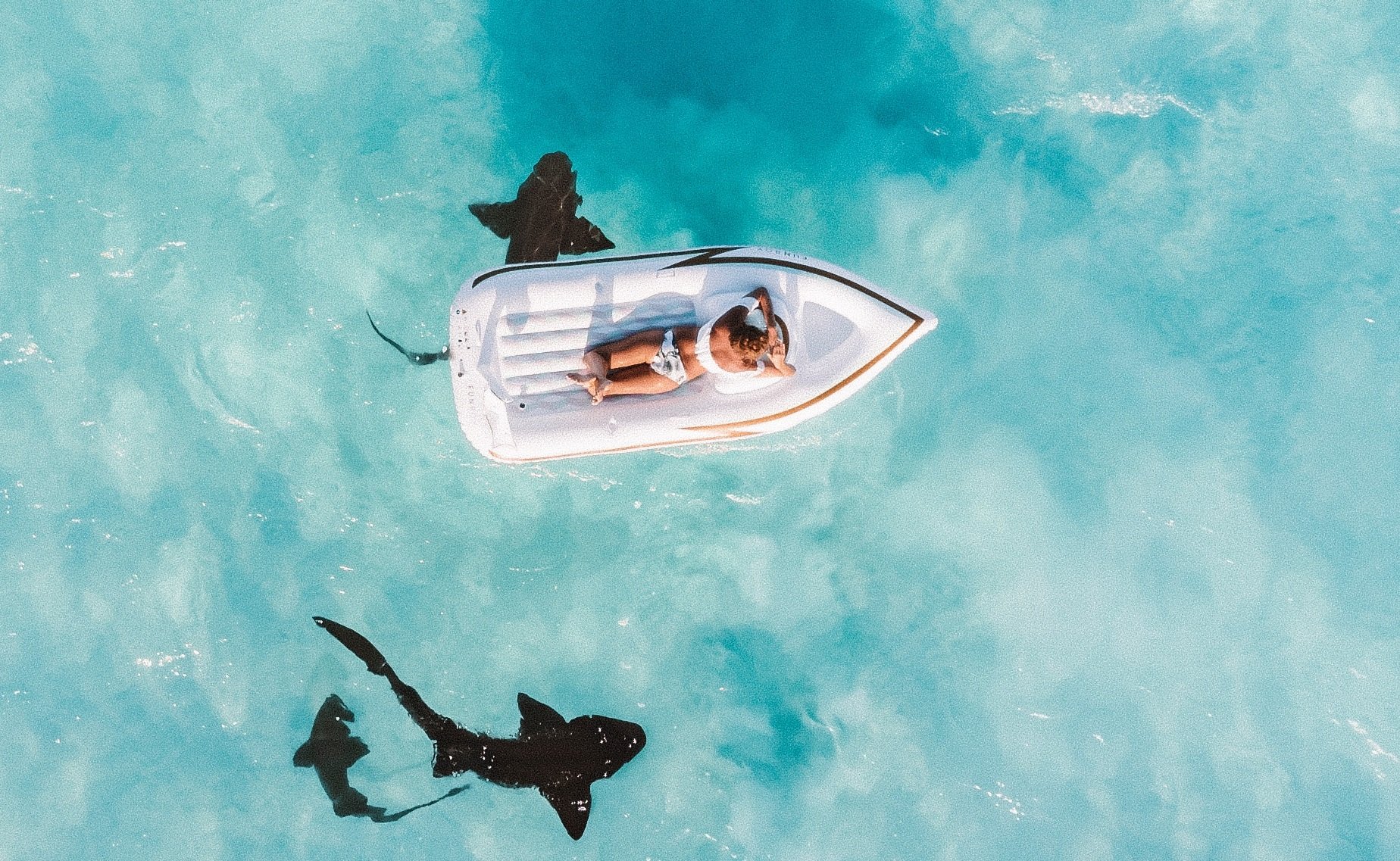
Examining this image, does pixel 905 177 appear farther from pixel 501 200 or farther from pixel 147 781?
pixel 147 781

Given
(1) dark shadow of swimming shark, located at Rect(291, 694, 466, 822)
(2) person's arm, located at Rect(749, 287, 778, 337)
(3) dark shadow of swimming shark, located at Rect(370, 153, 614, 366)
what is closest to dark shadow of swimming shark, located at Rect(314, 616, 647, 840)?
(1) dark shadow of swimming shark, located at Rect(291, 694, 466, 822)

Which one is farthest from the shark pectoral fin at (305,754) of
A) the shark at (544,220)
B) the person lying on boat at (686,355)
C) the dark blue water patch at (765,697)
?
the shark at (544,220)

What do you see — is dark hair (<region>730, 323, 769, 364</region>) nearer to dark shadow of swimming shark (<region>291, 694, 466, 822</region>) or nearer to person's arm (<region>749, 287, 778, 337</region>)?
person's arm (<region>749, 287, 778, 337</region>)

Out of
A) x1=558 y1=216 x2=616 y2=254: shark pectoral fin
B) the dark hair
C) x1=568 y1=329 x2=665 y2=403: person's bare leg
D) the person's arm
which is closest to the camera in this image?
the dark hair

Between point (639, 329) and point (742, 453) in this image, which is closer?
point (639, 329)

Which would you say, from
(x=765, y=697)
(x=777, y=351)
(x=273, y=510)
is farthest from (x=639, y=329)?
(x=273, y=510)

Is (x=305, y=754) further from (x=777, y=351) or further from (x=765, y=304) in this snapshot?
(x=765, y=304)

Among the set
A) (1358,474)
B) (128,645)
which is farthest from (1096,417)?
(128,645)
